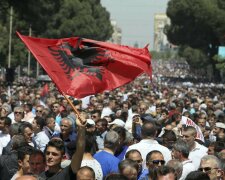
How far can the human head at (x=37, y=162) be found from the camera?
8.10 m

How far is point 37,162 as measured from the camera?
8.11 m

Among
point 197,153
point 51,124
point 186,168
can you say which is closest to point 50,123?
point 51,124

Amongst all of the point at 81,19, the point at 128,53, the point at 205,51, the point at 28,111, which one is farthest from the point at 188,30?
the point at 128,53

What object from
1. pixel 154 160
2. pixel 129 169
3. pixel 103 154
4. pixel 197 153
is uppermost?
pixel 129 169

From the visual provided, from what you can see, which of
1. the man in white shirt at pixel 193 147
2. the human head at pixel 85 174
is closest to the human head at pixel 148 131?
the man in white shirt at pixel 193 147

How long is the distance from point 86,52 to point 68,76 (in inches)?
38.5

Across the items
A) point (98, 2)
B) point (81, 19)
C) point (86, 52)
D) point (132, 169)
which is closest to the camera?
point (132, 169)

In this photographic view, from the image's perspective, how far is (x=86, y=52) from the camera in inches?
436

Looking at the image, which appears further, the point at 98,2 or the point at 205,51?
the point at 98,2

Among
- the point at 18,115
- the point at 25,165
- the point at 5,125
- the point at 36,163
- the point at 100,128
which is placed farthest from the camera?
the point at 18,115

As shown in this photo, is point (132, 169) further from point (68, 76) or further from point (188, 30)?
point (188, 30)

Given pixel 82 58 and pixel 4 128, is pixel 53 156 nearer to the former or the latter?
pixel 82 58

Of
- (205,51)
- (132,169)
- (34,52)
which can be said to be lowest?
(205,51)

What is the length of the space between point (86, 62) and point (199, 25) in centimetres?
7423
